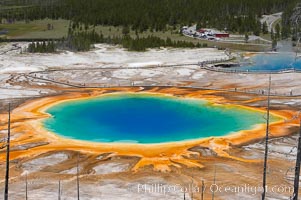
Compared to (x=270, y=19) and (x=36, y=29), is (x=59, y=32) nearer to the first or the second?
(x=36, y=29)

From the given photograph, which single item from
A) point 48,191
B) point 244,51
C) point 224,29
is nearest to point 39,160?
point 48,191

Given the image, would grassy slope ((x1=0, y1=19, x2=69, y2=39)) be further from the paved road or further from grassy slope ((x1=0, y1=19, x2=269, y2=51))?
the paved road

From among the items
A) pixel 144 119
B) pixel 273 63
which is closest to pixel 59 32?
pixel 273 63

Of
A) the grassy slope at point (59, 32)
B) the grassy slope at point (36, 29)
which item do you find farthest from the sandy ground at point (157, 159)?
the grassy slope at point (36, 29)

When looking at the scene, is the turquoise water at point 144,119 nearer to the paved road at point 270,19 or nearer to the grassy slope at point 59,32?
the grassy slope at point 59,32

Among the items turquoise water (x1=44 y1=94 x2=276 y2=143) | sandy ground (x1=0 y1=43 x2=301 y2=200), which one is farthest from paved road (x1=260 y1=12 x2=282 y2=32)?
turquoise water (x1=44 y1=94 x2=276 y2=143)

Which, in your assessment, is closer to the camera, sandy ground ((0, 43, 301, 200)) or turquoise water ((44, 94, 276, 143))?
sandy ground ((0, 43, 301, 200))

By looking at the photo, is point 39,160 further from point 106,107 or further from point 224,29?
point 224,29
